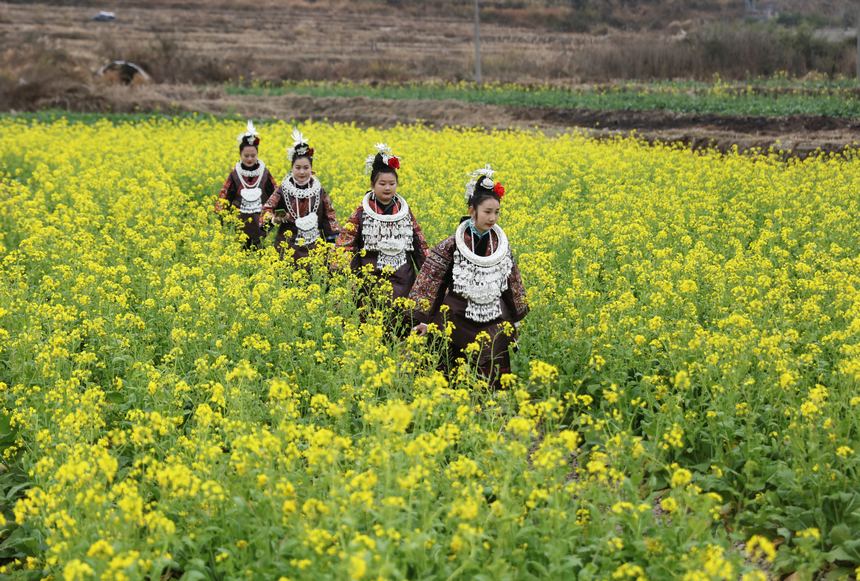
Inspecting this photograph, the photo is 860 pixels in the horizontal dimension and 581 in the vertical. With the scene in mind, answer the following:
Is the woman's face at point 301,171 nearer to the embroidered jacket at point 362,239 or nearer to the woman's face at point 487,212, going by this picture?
the embroidered jacket at point 362,239

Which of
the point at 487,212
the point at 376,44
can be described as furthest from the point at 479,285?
the point at 376,44

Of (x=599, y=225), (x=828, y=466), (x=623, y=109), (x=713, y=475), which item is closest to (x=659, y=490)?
(x=713, y=475)

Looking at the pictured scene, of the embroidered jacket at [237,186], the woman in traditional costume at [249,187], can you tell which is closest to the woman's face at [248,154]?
the woman in traditional costume at [249,187]

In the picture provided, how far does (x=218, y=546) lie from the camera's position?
4781 millimetres

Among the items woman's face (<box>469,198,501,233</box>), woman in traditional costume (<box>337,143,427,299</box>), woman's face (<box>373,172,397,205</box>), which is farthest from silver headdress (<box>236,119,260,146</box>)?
woman's face (<box>469,198,501,233</box>)

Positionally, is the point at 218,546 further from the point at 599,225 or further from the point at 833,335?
the point at 599,225

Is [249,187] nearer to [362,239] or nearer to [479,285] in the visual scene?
[362,239]

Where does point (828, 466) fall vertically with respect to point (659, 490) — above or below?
above

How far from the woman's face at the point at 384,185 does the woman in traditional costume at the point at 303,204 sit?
65.7 inches

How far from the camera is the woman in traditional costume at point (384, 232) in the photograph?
844 cm

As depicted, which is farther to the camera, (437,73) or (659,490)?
(437,73)

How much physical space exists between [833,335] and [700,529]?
2.53 meters

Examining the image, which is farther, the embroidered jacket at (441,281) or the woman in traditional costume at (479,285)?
the embroidered jacket at (441,281)

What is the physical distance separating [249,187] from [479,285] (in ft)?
18.7
